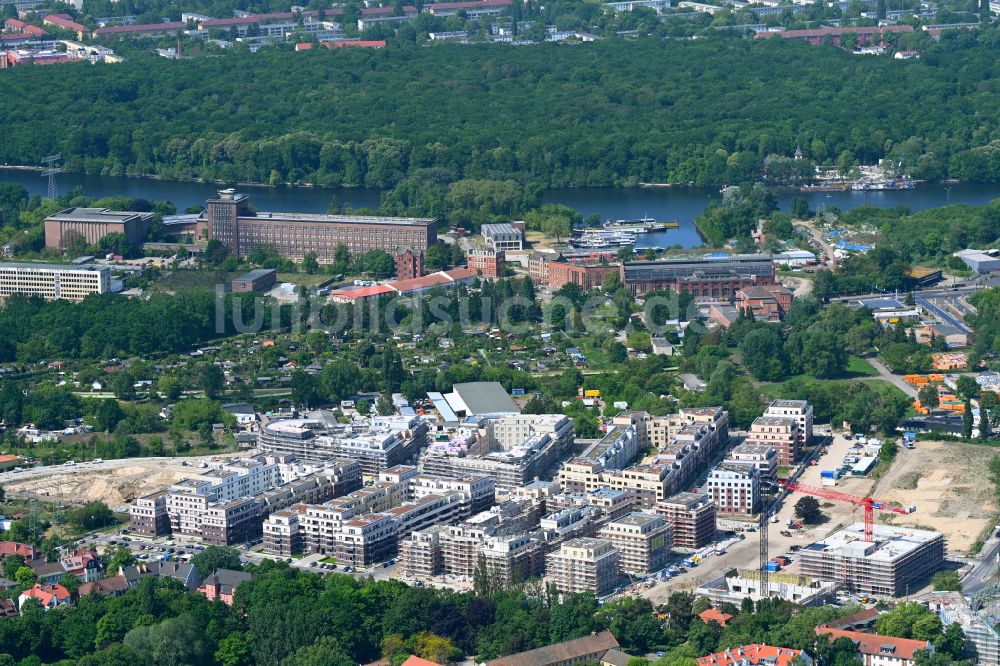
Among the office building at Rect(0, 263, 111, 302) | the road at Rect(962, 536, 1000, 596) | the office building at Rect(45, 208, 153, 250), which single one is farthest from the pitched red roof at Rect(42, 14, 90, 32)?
the road at Rect(962, 536, 1000, 596)

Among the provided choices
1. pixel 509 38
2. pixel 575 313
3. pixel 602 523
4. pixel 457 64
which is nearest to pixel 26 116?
pixel 457 64

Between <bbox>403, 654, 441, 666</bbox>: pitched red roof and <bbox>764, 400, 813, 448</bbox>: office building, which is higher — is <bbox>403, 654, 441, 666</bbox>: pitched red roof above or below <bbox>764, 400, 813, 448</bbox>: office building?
below

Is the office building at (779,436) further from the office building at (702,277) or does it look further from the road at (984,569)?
the office building at (702,277)

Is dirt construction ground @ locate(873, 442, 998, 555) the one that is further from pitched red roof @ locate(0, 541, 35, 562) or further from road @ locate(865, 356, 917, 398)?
pitched red roof @ locate(0, 541, 35, 562)

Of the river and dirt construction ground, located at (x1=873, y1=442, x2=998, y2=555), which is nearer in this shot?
dirt construction ground, located at (x1=873, y1=442, x2=998, y2=555)

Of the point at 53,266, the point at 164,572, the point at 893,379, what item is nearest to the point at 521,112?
the point at 53,266

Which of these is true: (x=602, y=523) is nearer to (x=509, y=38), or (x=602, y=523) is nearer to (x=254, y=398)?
(x=254, y=398)
